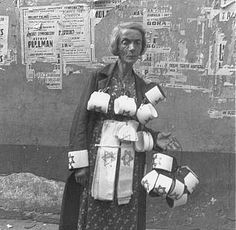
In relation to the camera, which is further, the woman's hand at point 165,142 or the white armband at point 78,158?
the woman's hand at point 165,142

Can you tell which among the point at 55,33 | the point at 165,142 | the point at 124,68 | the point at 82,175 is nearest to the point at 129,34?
the point at 124,68

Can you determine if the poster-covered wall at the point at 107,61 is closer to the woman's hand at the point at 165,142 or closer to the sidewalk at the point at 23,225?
the sidewalk at the point at 23,225

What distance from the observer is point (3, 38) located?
456 centimetres

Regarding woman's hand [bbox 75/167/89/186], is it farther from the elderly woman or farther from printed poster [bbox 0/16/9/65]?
printed poster [bbox 0/16/9/65]

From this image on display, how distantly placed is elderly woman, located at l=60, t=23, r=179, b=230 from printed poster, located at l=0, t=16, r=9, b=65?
6.05ft

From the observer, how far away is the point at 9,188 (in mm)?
4715

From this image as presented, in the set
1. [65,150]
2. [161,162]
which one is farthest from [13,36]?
[161,162]

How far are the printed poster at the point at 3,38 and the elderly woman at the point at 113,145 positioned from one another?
184 cm

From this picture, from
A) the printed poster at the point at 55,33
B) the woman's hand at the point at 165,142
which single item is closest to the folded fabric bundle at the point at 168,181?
the woman's hand at the point at 165,142

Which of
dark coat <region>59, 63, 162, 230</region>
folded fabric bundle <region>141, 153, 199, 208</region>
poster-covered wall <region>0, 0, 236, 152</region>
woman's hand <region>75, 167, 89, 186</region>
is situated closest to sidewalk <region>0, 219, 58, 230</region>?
poster-covered wall <region>0, 0, 236, 152</region>

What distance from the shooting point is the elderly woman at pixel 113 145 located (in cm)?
291

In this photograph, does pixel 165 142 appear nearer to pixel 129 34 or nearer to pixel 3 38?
pixel 129 34

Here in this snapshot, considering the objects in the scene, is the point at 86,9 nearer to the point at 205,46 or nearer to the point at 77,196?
the point at 205,46

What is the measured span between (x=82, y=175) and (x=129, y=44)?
849mm
